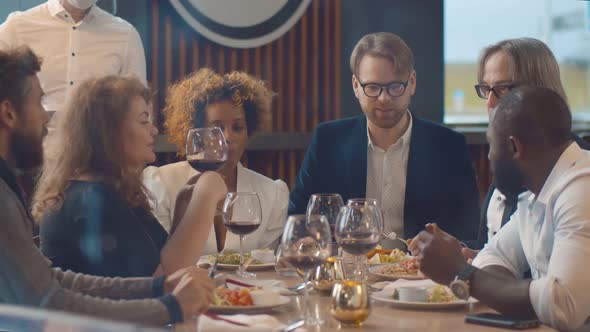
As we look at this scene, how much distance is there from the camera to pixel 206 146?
2441 millimetres

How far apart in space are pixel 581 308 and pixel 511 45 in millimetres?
1473

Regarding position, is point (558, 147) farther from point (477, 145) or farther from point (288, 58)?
point (477, 145)

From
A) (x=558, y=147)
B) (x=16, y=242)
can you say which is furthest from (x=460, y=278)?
(x=16, y=242)

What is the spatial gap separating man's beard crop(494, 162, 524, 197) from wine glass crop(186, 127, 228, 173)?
831 millimetres

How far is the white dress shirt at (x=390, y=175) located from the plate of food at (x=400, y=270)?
0.93 m

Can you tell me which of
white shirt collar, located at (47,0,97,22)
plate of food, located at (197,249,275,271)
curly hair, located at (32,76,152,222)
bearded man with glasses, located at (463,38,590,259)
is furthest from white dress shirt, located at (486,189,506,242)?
white shirt collar, located at (47,0,97,22)

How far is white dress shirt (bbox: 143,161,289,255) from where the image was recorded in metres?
3.32

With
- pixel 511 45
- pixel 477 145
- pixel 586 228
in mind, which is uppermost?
pixel 511 45

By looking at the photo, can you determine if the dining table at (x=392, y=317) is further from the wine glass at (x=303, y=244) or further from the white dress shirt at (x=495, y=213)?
the white dress shirt at (x=495, y=213)

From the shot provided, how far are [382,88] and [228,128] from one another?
649 millimetres

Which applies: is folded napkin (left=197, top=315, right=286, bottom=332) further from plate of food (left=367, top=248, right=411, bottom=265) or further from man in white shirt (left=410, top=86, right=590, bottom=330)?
plate of food (left=367, top=248, right=411, bottom=265)

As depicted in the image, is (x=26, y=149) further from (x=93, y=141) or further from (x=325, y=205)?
(x=325, y=205)

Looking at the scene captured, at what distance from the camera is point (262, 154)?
5.31m

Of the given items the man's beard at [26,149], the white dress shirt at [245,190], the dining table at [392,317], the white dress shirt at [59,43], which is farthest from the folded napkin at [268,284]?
the white dress shirt at [59,43]
